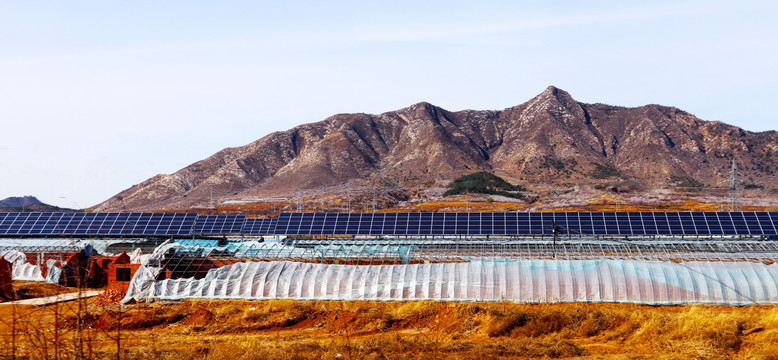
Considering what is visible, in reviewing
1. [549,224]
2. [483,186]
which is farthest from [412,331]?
[483,186]

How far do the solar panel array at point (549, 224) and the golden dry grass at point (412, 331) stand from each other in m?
→ 17.2

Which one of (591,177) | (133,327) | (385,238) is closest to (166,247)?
(133,327)

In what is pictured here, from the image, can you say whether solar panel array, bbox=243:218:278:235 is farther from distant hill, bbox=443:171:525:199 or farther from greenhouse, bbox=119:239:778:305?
distant hill, bbox=443:171:525:199

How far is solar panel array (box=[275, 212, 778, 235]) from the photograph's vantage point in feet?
159

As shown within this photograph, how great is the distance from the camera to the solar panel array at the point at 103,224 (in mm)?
55812

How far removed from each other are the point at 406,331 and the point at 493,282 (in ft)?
24.7

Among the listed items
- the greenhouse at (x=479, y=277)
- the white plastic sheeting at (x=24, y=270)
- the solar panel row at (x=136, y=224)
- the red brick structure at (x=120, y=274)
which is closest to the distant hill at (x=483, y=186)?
→ the solar panel row at (x=136, y=224)

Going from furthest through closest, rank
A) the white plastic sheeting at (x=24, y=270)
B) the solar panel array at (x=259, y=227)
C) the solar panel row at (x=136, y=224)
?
the solar panel array at (x=259, y=227) < the solar panel row at (x=136, y=224) < the white plastic sheeting at (x=24, y=270)

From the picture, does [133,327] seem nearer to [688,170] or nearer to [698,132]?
[688,170]

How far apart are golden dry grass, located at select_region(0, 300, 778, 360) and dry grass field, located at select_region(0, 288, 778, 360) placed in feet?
0.16

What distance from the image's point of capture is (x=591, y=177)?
15338cm

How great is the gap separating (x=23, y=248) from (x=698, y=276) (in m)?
49.5

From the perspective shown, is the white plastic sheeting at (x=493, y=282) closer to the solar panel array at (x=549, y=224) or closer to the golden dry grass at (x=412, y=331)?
the golden dry grass at (x=412, y=331)

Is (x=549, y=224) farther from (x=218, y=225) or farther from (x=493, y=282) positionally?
(x=218, y=225)
